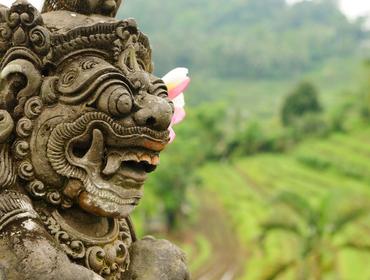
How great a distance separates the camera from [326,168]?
99.5 feet

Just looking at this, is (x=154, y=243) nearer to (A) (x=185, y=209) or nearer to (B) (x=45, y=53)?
(B) (x=45, y=53)

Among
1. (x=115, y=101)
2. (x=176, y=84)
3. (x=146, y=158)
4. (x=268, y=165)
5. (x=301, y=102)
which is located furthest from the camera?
(x=301, y=102)

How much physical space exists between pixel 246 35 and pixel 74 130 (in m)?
103

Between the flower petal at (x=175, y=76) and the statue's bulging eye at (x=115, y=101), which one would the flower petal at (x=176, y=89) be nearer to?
the flower petal at (x=175, y=76)

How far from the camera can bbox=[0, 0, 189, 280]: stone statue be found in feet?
7.62

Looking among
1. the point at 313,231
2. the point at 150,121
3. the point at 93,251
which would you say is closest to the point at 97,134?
the point at 150,121

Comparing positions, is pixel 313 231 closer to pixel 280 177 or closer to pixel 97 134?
pixel 97 134

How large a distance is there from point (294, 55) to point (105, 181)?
87921 millimetres

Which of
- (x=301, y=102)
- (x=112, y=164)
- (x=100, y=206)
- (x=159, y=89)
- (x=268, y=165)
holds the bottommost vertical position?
(x=100, y=206)

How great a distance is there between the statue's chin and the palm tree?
27.6 ft

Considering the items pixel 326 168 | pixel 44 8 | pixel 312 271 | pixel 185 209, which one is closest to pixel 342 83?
pixel 326 168

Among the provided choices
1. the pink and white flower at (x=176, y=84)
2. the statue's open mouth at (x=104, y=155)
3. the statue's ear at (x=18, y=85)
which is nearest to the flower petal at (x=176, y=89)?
the pink and white flower at (x=176, y=84)

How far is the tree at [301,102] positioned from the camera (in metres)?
44.2

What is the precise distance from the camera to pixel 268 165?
35.4 meters
